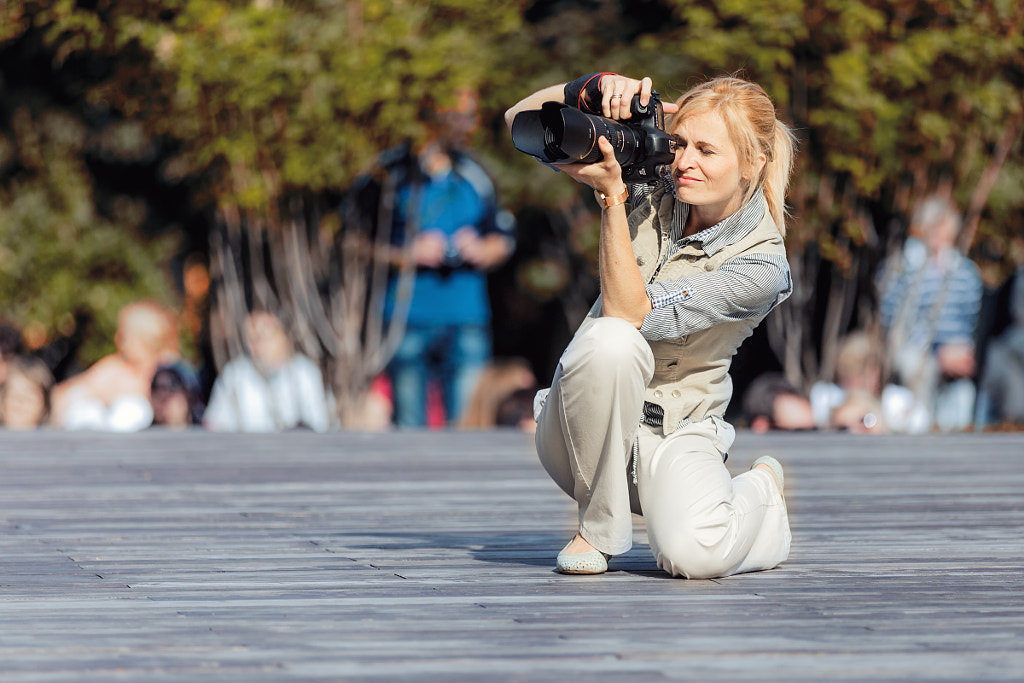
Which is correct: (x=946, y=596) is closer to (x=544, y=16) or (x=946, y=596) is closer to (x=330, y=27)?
(x=330, y=27)

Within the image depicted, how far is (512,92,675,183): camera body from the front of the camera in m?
2.83

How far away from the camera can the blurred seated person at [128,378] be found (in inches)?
271

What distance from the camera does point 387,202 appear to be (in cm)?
704

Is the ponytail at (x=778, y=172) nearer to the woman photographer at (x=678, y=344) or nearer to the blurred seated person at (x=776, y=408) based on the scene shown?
the woman photographer at (x=678, y=344)

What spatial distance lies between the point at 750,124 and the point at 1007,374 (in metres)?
4.23

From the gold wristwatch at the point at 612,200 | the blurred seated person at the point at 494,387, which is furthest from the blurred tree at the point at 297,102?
the gold wristwatch at the point at 612,200

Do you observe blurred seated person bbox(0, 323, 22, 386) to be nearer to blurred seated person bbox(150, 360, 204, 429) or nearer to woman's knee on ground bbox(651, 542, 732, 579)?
blurred seated person bbox(150, 360, 204, 429)

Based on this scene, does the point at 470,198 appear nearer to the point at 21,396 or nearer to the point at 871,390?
the point at 871,390

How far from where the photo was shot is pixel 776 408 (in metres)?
6.57

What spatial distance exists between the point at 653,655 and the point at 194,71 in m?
5.28

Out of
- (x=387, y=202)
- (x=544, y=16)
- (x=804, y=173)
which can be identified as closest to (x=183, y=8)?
(x=387, y=202)

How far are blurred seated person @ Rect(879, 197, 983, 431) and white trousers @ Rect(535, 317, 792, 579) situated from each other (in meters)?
4.19

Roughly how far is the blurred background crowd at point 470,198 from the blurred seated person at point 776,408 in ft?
0.03

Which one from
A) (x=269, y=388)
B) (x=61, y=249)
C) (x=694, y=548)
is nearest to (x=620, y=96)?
(x=694, y=548)
